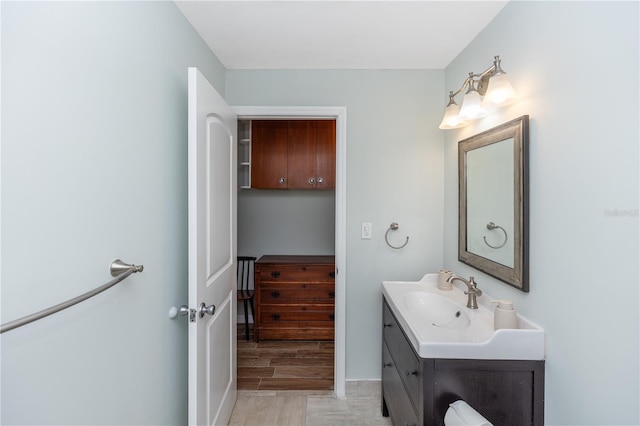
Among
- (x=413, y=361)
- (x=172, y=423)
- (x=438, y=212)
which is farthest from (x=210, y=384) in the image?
(x=438, y=212)

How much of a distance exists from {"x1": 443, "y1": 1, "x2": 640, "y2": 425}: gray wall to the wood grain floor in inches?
63.5

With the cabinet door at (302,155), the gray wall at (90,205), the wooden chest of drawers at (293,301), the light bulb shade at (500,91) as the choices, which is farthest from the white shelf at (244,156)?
the light bulb shade at (500,91)

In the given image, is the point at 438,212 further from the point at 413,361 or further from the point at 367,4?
the point at 367,4

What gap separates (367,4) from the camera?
4.58ft

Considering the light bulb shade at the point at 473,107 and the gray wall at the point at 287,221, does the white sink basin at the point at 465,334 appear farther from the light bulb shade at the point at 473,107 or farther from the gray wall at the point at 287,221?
the gray wall at the point at 287,221

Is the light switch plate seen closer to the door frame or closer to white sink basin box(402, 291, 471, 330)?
the door frame

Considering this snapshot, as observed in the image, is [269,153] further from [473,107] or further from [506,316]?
[506,316]

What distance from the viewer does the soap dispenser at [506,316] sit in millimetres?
1234

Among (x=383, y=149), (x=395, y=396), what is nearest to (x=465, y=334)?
(x=395, y=396)

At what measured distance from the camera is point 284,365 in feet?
8.32

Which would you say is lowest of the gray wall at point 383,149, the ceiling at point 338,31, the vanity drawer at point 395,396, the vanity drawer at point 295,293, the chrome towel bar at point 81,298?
the vanity drawer at point 395,396

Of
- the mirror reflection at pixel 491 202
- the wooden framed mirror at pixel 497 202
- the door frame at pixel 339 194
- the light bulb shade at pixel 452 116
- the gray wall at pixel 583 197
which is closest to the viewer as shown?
the gray wall at pixel 583 197

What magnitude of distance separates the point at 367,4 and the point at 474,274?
1486 millimetres

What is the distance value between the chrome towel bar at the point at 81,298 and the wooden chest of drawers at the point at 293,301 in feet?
6.54
